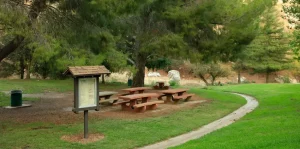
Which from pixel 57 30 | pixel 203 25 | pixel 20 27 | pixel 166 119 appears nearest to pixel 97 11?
pixel 57 30

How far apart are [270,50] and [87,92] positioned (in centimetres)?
3675

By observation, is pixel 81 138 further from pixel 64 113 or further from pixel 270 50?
pixel 270 50

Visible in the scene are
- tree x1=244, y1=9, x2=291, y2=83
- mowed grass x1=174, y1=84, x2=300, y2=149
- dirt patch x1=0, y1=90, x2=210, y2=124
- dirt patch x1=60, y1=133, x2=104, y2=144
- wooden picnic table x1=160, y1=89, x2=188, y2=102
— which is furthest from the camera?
tree x1=244, y1=9, x2=291, y2=83

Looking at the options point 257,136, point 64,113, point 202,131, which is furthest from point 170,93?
point 257,136

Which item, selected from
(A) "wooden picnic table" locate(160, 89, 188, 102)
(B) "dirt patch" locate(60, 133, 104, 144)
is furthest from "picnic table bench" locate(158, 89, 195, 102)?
(B) "dirt patch" locate(60, 133, 104, 144)

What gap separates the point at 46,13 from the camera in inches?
430

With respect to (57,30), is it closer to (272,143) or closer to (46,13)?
(46,13)

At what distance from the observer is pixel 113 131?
30.9 ft

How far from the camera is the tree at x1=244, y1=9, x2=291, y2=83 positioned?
135 feet

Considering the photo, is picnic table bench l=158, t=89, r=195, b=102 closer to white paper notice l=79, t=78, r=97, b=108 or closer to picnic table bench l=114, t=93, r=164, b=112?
picnic table bench l=114, t=93, r=164, b=112

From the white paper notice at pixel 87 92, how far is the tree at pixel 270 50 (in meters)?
34.5

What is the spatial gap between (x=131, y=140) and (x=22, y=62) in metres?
24.7

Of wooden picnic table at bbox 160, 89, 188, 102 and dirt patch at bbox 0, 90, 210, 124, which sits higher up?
wooden picnic table at bbox 160, 89, 188, 102

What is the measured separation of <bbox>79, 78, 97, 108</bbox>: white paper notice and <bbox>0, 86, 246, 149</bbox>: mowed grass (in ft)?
3.13
